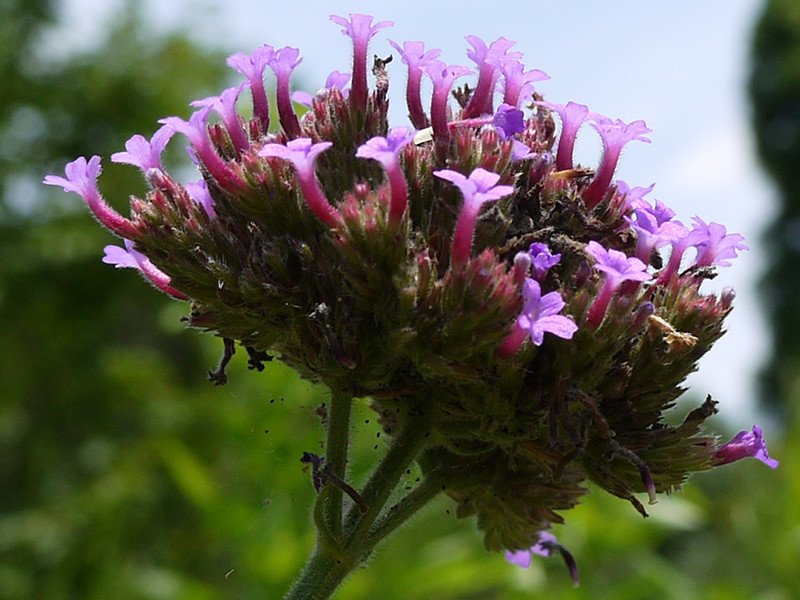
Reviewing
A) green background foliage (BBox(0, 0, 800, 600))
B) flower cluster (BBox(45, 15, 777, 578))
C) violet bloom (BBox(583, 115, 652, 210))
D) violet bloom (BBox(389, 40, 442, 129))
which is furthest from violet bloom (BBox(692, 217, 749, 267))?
green background foliage (BBox(0, 0, 800, 600))

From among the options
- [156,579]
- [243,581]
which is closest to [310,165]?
[243,581]

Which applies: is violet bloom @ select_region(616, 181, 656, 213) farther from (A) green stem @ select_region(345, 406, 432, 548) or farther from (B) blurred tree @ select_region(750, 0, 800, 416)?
(B) blurred tree @ select_region(750, 0, 800, 416)

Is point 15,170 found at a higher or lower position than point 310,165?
lower

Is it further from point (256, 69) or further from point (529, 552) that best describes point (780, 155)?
point (256, 69)

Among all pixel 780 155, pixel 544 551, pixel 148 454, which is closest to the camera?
pixel 544 551

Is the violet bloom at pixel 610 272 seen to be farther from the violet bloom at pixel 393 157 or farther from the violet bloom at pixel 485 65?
the violet bloom at pixel 485 65

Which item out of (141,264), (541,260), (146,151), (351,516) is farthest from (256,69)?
(351,516)

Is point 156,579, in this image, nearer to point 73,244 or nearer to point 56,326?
point 73,244
